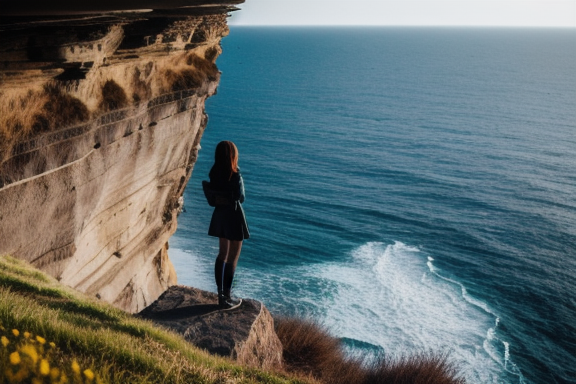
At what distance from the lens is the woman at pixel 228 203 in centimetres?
883

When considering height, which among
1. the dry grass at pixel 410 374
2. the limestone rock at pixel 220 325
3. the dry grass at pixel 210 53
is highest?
the dry grass at pixel 210 53

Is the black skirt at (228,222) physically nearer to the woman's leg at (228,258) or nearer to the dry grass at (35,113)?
the woman's leg at (228,258)

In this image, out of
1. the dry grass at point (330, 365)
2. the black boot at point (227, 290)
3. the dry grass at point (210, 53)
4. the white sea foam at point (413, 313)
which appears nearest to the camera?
the black boot at point (227, 290)

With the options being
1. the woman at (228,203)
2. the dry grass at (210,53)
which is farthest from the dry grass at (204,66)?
the woman at (228,203)

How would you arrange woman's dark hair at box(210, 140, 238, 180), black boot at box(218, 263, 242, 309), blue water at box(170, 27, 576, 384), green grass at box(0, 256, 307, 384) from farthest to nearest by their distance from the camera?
blue water at box(170, 27, 576, 384) → black boot at box(218, 263, 242, 309) → woman's dark hair at box(210, 140, 238, 180) → green grass at box(0, 256, 307, 384)

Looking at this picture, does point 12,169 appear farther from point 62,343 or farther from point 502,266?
point 502,266

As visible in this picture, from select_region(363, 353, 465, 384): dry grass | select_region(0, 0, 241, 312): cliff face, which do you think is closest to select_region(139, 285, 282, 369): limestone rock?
select_region(363, 353, 465, 384): dry grass

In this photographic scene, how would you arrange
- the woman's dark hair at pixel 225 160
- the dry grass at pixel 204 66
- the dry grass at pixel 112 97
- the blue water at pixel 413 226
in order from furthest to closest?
1. the blue water at pixel 413 226
2. the dry grass at pixel 204 66
3. the dry grass at pixel 112 97
4. the woman's dark hair at pixel 225 160

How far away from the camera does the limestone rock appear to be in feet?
29.3

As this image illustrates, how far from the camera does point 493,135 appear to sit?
78.3m

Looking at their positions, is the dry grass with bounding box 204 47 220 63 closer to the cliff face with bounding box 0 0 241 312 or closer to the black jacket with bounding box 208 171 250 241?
the cliff face with bounding box 0 0 241 312

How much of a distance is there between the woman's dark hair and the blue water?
1340 centimetres

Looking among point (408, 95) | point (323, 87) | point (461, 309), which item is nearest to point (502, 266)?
point (461, 309)

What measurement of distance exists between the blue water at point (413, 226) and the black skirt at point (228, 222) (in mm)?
12795
